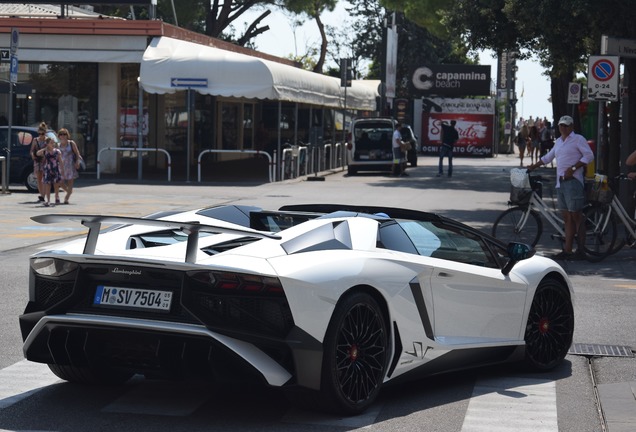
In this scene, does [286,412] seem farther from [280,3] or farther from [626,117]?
[280,3]

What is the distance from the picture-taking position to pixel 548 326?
841 centimetres

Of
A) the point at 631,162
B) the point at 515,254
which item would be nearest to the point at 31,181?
the point at 631,162

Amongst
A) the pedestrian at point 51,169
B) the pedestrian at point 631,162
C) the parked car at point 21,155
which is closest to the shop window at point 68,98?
the parked car at point 21,155

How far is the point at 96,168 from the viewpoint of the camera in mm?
35469

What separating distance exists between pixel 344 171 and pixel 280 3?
2074 centimetres

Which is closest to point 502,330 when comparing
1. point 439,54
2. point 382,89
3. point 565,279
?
point 565,279

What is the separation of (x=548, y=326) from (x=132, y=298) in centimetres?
327

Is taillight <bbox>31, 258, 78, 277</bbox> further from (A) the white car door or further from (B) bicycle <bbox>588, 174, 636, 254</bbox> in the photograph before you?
(B) bicycle <bbox>588, 174, 636, 254</bbox>

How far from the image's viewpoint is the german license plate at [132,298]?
250 inches

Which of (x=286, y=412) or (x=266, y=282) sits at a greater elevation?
(x=266, y=282)

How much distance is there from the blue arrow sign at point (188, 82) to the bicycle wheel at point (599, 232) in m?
17.6

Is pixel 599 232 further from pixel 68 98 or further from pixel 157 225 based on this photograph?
pixel 68 98

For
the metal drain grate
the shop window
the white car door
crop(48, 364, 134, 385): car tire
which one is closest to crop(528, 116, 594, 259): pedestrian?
the metal drain grate

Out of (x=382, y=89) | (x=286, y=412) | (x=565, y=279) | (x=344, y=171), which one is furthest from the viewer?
(x=382, y=89)
